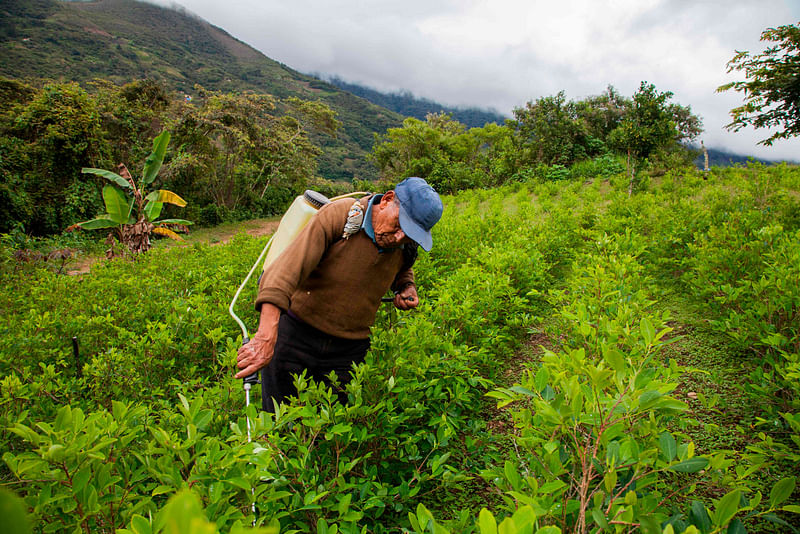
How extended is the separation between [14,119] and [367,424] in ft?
64.2

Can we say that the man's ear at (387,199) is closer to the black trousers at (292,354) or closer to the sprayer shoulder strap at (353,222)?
the sprayer shoulder strap at (353,222)

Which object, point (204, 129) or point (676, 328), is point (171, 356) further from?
point (204, 129)

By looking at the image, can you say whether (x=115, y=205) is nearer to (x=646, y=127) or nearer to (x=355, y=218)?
(x=355, y=218)

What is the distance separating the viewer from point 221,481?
1046 millimetres

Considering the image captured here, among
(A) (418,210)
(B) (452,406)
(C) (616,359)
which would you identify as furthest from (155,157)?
(C) (616,359)

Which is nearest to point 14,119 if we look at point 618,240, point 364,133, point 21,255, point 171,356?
point 21,255

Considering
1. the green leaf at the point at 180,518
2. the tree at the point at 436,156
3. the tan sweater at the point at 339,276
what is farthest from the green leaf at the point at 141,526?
the tree at the point at 436,156

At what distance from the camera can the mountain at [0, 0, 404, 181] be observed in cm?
3919

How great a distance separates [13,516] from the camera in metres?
0.20

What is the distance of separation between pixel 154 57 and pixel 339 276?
72.1 metres

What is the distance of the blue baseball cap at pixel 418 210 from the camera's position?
2.00 m

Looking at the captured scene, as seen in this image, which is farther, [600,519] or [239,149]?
[239,149]

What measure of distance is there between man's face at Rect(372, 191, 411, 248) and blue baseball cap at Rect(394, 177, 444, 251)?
53 mm

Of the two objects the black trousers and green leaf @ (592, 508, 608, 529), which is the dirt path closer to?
the black trousers
